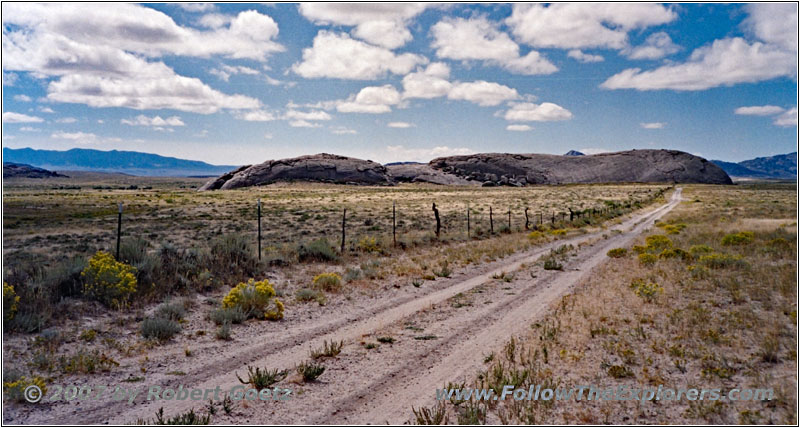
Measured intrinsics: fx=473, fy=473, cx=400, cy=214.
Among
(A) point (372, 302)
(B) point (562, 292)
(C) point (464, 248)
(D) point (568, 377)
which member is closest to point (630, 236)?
(C) point (464, 248)

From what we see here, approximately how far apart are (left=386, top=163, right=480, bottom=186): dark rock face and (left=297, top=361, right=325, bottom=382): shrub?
130 m

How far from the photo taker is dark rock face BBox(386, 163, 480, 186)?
137 meters

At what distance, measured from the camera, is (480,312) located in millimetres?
10289

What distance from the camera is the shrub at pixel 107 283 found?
9680 mm

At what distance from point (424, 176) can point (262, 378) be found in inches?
5259

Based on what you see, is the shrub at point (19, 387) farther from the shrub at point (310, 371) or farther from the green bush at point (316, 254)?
the green bush at point (316, 254)

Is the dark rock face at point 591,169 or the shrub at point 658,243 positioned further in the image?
the dark rock face at point 591,169

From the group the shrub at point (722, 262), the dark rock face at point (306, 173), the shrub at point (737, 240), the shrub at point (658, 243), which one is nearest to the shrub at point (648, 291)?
the shrub at point (722, 262)

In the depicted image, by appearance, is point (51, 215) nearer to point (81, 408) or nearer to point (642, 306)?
point (81, 408)

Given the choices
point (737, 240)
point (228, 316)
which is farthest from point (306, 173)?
point (228, 316)

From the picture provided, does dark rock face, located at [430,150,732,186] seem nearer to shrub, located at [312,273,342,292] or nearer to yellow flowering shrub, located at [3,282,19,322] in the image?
shrub, located at [312,273,342,292]

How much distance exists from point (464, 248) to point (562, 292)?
25.4ft

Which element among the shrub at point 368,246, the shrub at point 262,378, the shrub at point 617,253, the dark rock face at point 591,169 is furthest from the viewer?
the dark rock face at point 591,169

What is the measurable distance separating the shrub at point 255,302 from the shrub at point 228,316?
0.16 m
